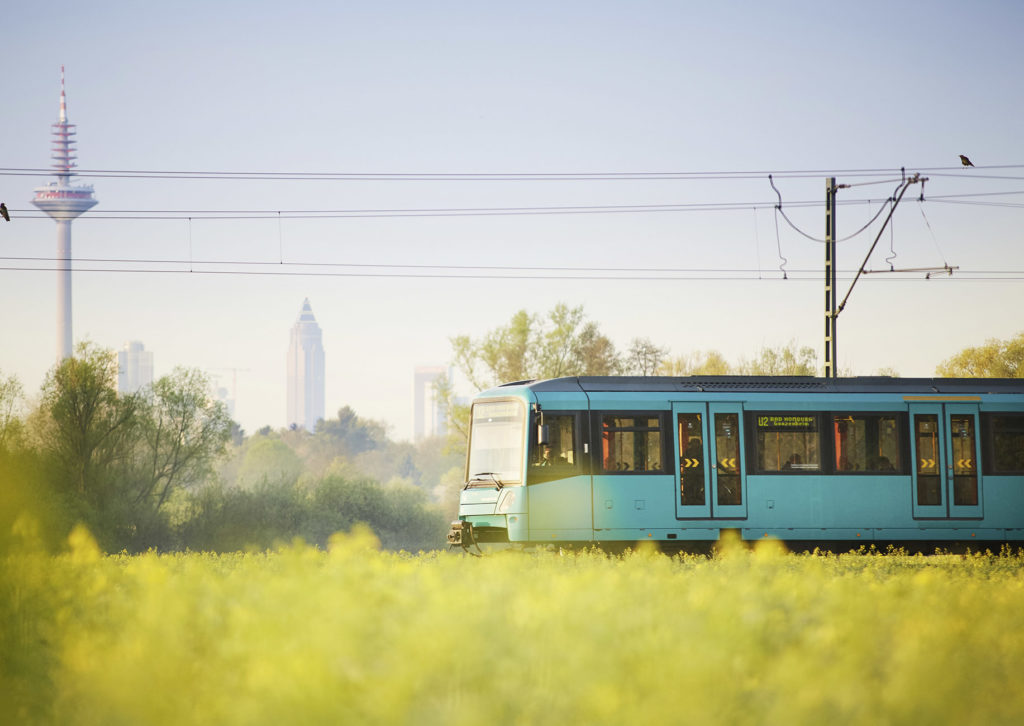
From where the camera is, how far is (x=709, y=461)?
21984mm

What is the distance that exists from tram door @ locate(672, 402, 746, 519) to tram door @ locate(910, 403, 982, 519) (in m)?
3.76

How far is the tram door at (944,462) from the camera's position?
22.7m

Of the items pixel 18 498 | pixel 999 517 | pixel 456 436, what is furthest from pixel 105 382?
pixel 18 498

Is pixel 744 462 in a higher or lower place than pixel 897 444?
lower

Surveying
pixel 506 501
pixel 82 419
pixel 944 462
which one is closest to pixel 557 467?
pixel 506 501

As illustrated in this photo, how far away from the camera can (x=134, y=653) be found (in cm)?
721

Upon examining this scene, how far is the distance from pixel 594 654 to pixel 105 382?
2051 inches

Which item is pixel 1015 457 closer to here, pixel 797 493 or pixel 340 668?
pixel 797 493

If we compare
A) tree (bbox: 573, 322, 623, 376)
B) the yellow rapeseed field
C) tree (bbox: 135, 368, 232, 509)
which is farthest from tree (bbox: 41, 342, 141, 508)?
the yellow rapeseed field

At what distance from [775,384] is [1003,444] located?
4.91 metres

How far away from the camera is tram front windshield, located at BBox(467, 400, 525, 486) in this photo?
21531 millimetres

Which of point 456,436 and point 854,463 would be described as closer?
point 854,463

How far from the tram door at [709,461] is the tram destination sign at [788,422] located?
0.54m

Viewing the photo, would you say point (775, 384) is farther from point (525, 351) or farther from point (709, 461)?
point (525, 351)
